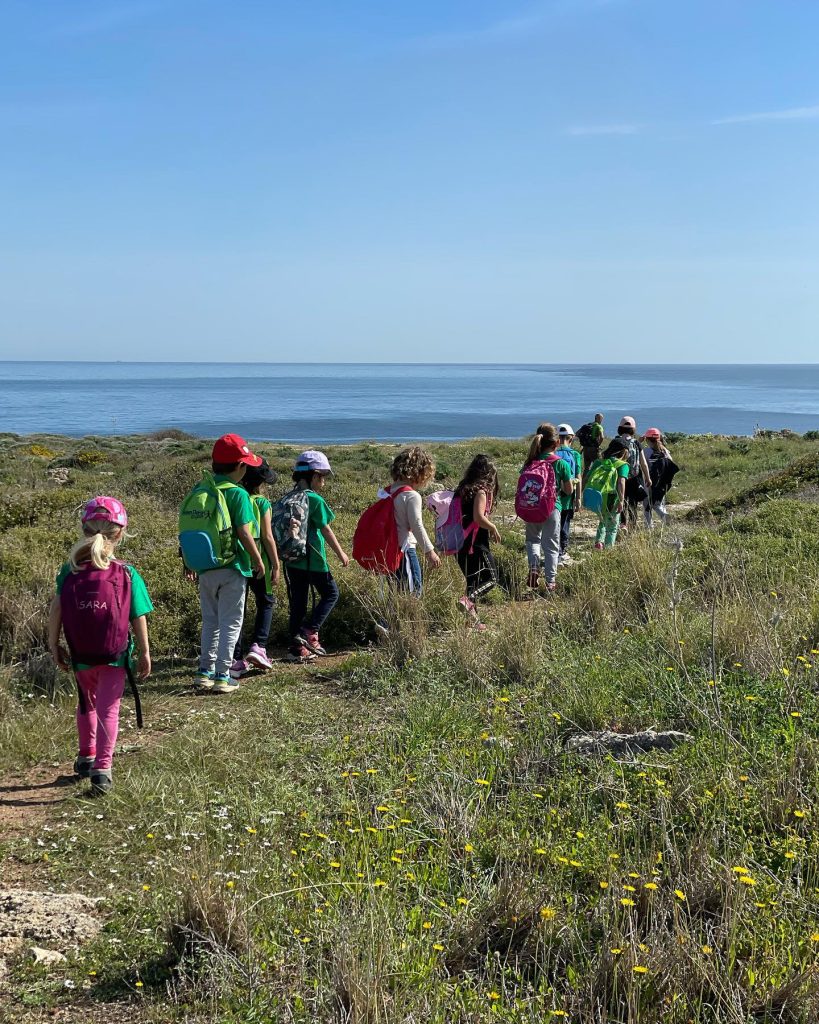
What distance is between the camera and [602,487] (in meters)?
11.0

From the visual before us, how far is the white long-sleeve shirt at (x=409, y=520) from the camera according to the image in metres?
7.21

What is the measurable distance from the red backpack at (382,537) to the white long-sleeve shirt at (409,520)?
0.04 metres

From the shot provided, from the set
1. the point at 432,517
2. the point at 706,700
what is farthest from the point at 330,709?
the point at 432,517

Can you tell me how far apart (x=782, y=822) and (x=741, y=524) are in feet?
24.6

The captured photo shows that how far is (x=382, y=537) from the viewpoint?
7.33m

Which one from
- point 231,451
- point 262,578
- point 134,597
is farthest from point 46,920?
point 262,578

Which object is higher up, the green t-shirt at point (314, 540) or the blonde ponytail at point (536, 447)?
the blonde ponytail at point (536, 447)

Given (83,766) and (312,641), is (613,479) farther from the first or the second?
(83,766)

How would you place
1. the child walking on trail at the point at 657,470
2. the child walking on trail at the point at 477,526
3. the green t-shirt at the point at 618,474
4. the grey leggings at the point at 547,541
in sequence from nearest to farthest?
the child walking on trail at the point at 477,526 → the grey leggings at the point at 547,541 → the green t-shirt at the point at 618,474 → the child walking on trail at the point at 657,470

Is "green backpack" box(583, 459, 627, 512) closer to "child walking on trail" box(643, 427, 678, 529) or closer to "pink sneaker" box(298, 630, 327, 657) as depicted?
"child walking on trail" box(643, 427, 678, 529)

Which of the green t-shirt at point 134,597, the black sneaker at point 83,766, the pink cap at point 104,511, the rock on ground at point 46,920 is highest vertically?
the pink cap at point 104,511

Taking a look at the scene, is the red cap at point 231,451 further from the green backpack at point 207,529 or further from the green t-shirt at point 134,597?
the green t-shirt at point 134,597

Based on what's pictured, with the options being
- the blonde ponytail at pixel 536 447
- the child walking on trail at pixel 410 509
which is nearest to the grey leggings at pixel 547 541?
the blonde ponytail at pixel 536 447

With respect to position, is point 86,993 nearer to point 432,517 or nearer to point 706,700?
point 706,700
